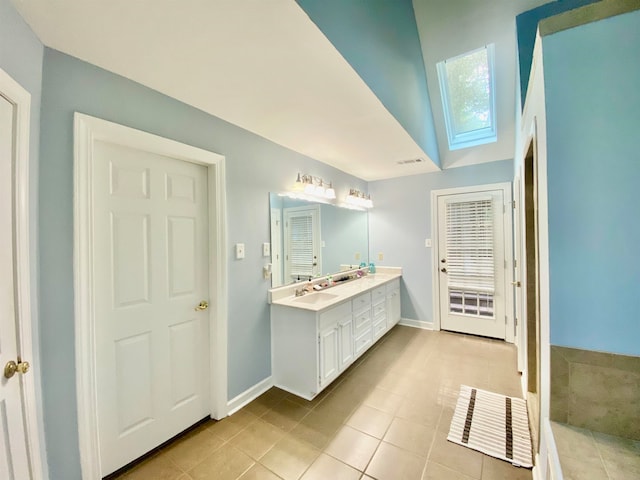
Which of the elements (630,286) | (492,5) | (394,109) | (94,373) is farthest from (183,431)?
(492,5)

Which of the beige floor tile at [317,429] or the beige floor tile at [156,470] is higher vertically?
the beige floor tile at [156,470]

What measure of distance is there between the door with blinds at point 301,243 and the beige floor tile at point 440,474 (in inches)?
68.3

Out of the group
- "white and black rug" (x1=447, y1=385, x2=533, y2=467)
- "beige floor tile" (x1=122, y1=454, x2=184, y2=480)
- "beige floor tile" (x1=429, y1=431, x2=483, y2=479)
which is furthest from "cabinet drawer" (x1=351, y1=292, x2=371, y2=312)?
"beige floor tile" (x1=122, y1=454, x2=184, y2=480)

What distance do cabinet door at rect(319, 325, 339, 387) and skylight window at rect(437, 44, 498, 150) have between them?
291 centimetres

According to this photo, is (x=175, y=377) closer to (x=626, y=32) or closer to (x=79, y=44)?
(x=79, y=44)

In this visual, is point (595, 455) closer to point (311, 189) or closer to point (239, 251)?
point (239, 251)

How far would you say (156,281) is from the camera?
1.70 metres

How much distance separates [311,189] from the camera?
278 centimetres

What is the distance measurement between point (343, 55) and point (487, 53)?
2.28 meters

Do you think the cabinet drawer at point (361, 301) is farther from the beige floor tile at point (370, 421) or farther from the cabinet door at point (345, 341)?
the beige floor tile at point (370, 421)

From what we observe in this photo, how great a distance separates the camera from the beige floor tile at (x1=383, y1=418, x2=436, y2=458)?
1685 mm

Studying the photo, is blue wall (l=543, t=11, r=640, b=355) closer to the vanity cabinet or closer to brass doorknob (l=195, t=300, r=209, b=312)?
the vanity cabinet

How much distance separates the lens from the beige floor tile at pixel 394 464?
4.91 feet

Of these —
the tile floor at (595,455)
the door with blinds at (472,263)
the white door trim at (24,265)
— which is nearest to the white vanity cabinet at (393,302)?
the door with blinds at (472,263)
